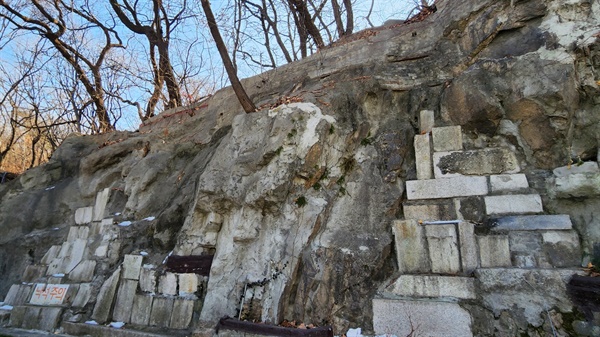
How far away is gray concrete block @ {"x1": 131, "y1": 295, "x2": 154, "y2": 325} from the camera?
4379mm

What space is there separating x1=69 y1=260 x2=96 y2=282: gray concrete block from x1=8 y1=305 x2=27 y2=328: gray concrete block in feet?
2.27

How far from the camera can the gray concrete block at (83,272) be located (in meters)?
5.35

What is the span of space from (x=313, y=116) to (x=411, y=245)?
2058mm

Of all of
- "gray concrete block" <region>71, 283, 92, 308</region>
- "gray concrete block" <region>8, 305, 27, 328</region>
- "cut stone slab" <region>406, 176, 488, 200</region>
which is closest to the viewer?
"cut stone slab" <region>406, 176, 488, 200</region>

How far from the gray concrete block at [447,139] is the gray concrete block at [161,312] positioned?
12.5 ft

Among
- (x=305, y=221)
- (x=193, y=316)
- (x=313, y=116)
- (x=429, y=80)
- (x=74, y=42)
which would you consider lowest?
(x=193, y=316)

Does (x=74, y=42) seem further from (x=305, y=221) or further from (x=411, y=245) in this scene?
(x=411, y=245)

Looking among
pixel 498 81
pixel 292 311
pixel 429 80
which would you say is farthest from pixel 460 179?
pixel 292 311

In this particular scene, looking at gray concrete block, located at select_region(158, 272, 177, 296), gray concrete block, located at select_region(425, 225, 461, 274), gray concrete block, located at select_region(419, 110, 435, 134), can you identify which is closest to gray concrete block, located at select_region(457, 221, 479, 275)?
gray concrete block, located at select_region(425, 225, 461, 274)

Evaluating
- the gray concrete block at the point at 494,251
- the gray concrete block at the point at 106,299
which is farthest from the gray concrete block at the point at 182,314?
the gray concrete block at the point at 494,251

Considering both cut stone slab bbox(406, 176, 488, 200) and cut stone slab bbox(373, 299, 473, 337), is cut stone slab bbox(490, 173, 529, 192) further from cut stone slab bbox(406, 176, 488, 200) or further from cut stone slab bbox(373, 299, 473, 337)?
cut stone slab bbox(373, 299, 473, 337)

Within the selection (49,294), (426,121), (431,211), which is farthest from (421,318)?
(49,294)

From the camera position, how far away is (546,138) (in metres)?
3.90

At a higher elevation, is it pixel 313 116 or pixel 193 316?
pixel 313 116
